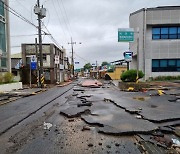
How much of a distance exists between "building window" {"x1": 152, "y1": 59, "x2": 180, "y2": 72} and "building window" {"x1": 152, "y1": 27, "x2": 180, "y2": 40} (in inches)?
147

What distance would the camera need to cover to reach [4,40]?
28.7 meters

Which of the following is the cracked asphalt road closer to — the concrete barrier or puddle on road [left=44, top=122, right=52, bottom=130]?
puddle on road [left=44, top=122, right=52, bottom=130]

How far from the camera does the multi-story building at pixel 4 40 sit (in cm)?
2772

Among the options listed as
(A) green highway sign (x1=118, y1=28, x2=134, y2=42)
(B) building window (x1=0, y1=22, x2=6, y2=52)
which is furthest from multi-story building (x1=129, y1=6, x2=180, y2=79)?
(B) building window (x1=0, y1=22, x2=6, y2=52)

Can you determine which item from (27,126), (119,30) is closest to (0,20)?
(119,30)

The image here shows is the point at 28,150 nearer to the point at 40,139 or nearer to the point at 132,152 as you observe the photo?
the point at 40,139

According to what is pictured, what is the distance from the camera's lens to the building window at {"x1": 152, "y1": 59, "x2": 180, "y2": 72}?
1405 inches

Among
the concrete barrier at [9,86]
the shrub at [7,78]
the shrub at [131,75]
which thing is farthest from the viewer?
the shrub at [131,75]

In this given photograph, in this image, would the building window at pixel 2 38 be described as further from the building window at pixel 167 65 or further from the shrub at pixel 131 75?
the building window at pixel 167 65

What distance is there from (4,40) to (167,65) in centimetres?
2458

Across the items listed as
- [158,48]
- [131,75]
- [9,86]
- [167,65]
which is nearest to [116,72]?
[167,65]

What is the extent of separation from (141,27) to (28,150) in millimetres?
33228

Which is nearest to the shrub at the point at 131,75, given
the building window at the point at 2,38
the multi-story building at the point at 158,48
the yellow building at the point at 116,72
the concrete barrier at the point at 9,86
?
the multi-story building at the point at 158,48

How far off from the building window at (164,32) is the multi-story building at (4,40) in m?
22.1
